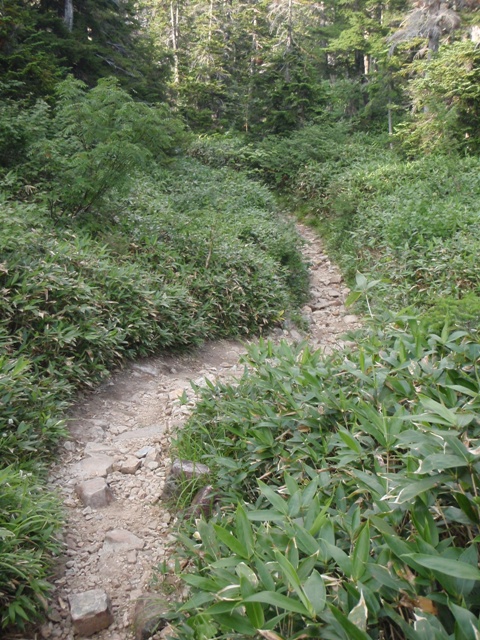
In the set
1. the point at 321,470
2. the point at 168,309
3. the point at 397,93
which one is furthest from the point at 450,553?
the point at 397,93

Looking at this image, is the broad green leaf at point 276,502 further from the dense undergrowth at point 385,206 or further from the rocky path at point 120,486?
the dense undergrowth at point 385,206

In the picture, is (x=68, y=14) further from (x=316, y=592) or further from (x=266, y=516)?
(x=316, y=592)

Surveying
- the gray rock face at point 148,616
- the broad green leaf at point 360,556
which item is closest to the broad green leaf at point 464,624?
the broad green leaf at point 360,556

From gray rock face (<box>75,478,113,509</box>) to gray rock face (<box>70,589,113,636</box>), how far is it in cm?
80

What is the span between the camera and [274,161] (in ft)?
48.6

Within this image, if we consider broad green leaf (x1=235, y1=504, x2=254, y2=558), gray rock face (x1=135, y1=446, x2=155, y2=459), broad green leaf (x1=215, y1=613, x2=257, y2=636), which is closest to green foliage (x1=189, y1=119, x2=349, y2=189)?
gray rock face (x1=135, y1=446, x2=155, y2=459)

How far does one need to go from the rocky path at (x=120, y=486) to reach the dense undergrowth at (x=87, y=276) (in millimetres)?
178

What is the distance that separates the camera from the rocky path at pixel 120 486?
263 cm

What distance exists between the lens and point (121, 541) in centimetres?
303

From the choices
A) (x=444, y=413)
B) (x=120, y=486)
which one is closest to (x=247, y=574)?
(x=444, y=413)

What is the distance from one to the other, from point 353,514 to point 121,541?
1864 mm

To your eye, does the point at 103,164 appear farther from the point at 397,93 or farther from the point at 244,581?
the point at 397,93

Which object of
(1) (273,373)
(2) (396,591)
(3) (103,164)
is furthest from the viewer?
(3) (103,164)

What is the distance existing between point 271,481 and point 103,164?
5.38m
